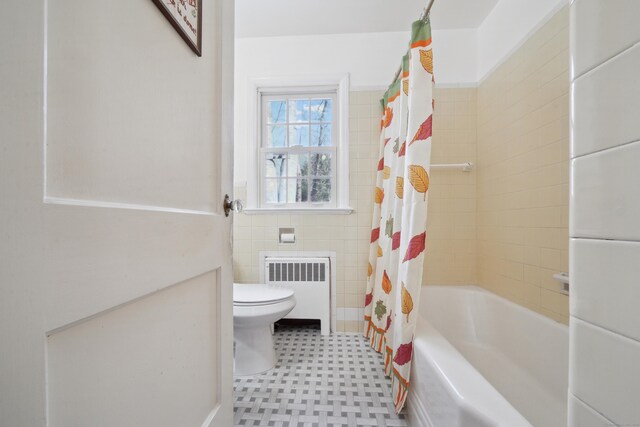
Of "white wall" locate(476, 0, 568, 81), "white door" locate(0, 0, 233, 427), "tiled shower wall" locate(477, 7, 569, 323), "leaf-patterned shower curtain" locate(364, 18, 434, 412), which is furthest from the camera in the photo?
"white wall" locate(476, 0, 568, 81)

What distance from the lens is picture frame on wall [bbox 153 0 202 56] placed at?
1.66ft

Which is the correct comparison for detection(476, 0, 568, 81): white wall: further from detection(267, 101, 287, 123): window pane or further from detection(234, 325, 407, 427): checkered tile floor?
detection(234, 325, 407, 427): checkered tile floor

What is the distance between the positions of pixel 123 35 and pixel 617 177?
70 cm

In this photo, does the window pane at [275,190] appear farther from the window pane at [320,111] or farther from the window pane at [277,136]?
the window pane at [320,111]

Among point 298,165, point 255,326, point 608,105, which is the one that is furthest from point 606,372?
point 298,165

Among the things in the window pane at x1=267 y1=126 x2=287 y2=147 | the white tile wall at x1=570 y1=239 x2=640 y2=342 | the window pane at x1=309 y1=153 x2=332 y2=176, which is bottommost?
the white tile wall at x1=570 y1=239 x2=640 y2=342

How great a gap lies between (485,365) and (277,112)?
2.30 m

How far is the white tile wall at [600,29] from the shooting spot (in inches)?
11.5

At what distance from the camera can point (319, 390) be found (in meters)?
1.41

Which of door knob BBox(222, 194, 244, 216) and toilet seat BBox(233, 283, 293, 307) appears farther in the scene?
toilet seat BBox(233, 283, 293, 307)

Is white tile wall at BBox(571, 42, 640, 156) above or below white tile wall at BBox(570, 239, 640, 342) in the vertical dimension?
above

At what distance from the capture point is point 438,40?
207 centimetres

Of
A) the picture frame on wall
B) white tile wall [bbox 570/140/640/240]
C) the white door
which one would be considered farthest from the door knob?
white tile wall [bbox 570/140/640/240]

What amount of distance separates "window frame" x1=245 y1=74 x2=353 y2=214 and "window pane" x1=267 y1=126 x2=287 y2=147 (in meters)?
0.06
